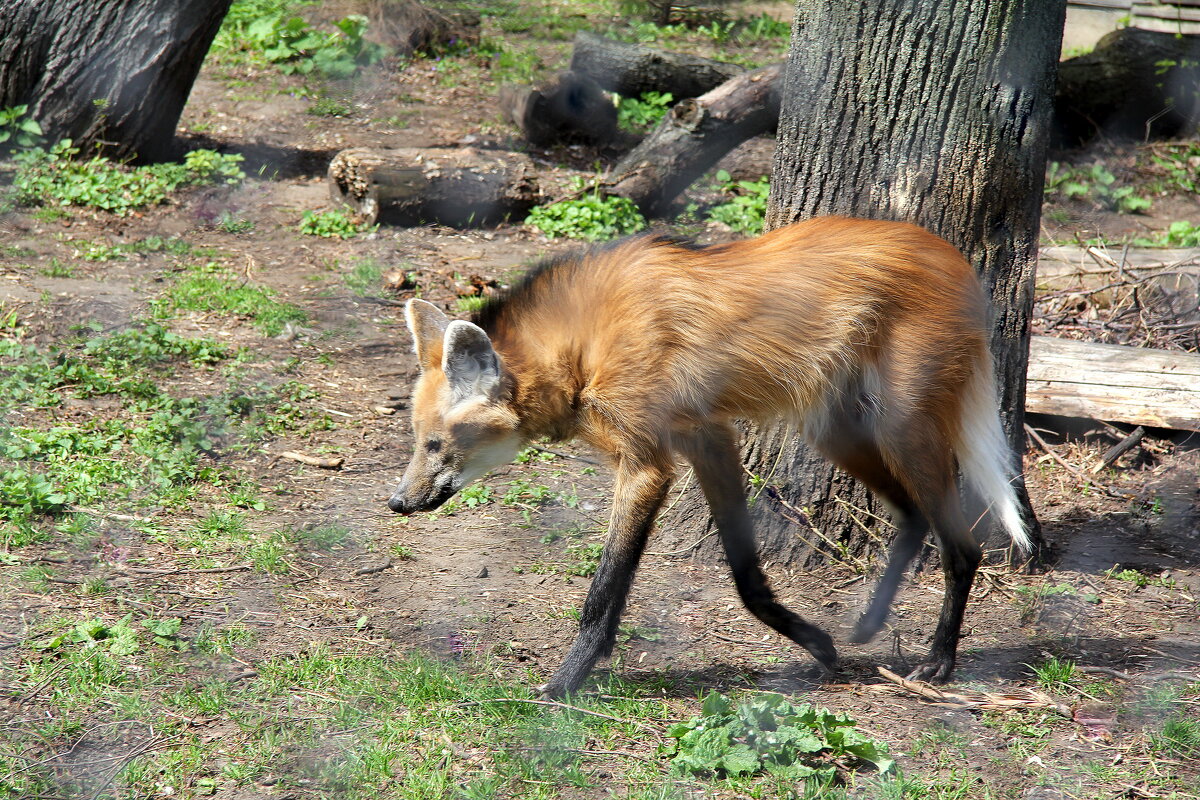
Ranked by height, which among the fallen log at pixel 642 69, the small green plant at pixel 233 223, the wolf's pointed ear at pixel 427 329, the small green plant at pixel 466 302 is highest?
the fallen log at pixel 642 69

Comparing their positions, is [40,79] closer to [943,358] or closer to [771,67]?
[771,67]

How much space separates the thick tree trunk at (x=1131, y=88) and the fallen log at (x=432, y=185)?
397 centimetres

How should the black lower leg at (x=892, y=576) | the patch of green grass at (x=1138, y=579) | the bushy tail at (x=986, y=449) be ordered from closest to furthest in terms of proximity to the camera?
the bushy tail at (x=986, y=449) < the black lower leg at (x=892, y=576) < the patch of green grass at (x=1138, y=579)

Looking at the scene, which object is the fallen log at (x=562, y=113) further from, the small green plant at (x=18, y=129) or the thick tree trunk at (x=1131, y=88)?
the thick tree trunk at (x=1131, y=88)

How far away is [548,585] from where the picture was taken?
9.93ft

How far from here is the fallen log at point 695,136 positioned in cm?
559

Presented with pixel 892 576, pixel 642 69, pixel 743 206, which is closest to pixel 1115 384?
pixel 892 576

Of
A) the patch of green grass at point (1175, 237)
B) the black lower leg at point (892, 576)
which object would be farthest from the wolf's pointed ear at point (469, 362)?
the patch of green grass at point (1175, 237)

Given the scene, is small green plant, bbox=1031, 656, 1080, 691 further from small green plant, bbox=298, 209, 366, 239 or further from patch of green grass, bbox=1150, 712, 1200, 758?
small green plant, bbox=298, 209, 366, 239

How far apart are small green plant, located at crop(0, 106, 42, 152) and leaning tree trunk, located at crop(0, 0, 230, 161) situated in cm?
5

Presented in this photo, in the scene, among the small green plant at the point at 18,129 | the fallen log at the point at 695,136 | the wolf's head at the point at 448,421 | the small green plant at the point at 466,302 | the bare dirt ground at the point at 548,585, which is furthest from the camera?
the fallen log at the point at 695,136

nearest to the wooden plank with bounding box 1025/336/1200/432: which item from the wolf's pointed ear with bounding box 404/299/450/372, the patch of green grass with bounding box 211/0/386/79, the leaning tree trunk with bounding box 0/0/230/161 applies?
the wolf's pointed ear with bounding box 404/299/450/372

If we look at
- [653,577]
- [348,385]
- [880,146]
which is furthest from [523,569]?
[880,146]

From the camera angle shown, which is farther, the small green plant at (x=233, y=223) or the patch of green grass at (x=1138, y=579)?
the small green plant at (x=233, y=223)
